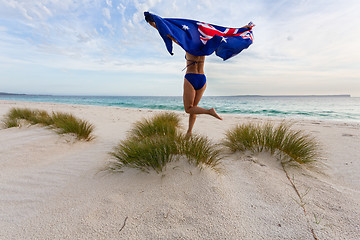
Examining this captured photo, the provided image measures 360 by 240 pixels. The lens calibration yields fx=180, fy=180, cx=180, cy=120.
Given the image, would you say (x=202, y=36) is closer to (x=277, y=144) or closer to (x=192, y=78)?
(x=192, y=78)

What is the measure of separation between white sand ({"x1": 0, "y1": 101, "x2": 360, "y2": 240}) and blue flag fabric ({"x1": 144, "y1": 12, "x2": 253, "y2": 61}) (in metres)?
1.78

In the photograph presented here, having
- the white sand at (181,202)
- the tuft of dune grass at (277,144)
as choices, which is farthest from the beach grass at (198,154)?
the tuft of dune grass at (277,144)

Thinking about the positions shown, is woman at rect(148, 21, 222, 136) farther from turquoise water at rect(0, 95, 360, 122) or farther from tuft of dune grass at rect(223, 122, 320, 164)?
turquoise water at rect(0, 95, 360, 122)

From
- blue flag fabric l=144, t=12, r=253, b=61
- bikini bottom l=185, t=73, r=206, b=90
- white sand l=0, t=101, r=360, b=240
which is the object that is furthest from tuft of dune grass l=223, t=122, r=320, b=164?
blue flag fabric l=144, t=12, r=253, b=61

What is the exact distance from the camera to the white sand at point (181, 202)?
1410 mm

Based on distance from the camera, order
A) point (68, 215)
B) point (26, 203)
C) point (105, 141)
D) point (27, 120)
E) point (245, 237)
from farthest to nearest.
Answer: point (27, 120) < point (105, 141) < point (26, 203) < point (68, 215) < point (245, 237)

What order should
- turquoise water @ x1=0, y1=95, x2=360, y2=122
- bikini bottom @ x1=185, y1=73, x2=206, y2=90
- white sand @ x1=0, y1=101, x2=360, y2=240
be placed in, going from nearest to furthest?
white sand @ x1=0, y1=101, x2=360, y2=240 < bikini bottom @ x1=185, y1=73, x2=206, y2=90 < turquoise water @ x1=0, y1=95, x2=360, y2=122

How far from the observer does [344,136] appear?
4.73 meters

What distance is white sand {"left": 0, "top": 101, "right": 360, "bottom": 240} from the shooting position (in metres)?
1.41

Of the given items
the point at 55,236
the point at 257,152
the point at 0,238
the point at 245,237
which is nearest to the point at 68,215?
the point at 55,236

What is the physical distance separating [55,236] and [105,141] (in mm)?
2880

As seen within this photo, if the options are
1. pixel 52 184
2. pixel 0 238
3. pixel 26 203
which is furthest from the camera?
pixel 52 184

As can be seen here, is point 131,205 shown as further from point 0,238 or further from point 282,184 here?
point 282,184

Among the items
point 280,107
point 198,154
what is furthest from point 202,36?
point 280,107
